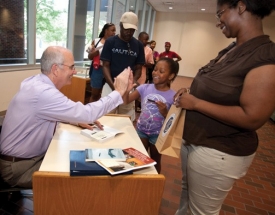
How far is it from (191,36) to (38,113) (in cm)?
1228

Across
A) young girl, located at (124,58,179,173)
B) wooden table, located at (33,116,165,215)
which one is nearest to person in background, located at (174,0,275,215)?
wooden table, located at (33,116,165,215)

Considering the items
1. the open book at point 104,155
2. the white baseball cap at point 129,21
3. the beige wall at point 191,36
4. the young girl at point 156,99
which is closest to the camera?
the open book at point 104,155

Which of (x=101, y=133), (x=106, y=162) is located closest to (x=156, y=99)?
(x=101, y=133)

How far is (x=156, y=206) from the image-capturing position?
1.05 meters

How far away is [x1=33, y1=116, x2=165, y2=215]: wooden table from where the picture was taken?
0.95 meters

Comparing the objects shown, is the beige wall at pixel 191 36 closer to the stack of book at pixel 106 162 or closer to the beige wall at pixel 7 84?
the beige wall at pixel 7 84

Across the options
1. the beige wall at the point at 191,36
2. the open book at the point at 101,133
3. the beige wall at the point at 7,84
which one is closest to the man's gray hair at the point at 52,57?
the open book at the point at 101,133

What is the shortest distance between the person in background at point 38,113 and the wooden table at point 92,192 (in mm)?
327

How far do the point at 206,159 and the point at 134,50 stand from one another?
5.75 ft

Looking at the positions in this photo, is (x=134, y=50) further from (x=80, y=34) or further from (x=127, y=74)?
(x=80, y=34)

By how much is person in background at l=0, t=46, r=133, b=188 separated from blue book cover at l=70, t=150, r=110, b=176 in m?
0.34

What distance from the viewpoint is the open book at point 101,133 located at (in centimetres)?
137

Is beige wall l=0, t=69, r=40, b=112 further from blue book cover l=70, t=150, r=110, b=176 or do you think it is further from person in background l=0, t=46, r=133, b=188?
blue book cover l=70, t=150, r=110, b=176

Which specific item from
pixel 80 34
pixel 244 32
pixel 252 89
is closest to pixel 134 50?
pixel 244 32
